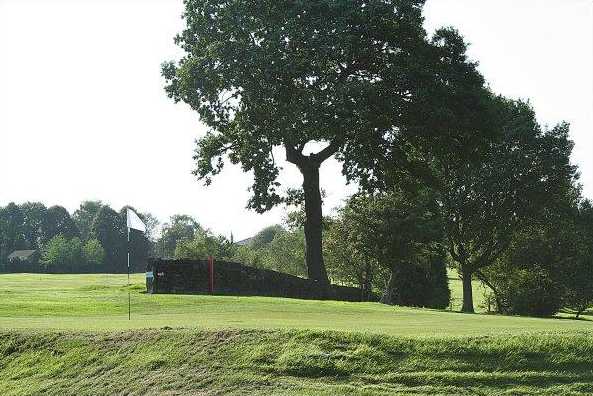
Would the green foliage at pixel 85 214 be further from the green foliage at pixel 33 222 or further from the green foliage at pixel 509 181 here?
the green foliage at pixel 509 181

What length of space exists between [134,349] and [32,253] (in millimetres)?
111572

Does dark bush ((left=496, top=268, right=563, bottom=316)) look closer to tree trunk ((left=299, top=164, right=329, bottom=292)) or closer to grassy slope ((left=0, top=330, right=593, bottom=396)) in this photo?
tree trunk ((left=299, top=164, right=329, bottom=292))

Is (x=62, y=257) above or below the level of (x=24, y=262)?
above

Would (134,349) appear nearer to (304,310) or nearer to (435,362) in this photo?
(435,362)

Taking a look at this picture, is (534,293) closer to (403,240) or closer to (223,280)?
(403,240)

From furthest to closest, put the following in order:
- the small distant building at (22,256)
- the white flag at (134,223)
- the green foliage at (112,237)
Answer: the green foliage at (112,237) → the small distant building at (22,256) → the white flag at (134,223)

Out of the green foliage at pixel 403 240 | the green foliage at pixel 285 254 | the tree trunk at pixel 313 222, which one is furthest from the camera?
the green foliage at pixel 285 254

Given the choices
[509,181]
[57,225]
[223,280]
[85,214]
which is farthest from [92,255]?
[223,280]

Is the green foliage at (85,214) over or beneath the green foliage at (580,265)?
over

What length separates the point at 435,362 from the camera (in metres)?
9.37

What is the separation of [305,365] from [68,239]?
414 feet

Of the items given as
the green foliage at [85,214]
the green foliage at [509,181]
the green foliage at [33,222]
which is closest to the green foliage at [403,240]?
the green foliage at [509,181]

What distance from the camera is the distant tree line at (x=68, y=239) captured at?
105m

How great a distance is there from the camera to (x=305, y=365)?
9.41 m
